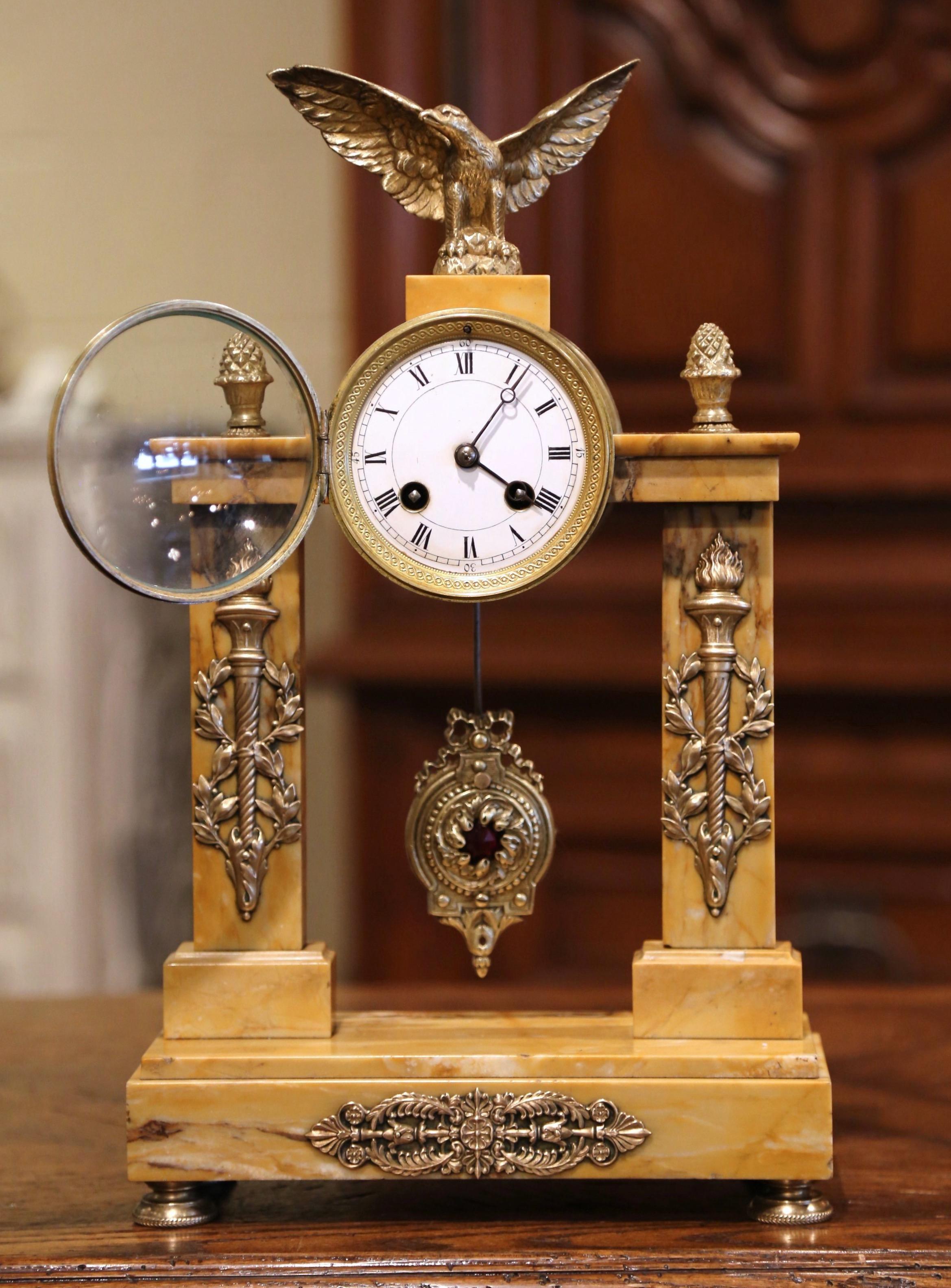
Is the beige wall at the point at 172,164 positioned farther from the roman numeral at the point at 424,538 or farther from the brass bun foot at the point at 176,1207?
the brass bun foot at the point at 176,1207

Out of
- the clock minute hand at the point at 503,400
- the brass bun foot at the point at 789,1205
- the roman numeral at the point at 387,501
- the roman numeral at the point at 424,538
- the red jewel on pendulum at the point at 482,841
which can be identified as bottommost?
the brass bun foot at the point at 789,1205

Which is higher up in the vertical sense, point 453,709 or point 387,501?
point 387,501

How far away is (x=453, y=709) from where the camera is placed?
3.10ft

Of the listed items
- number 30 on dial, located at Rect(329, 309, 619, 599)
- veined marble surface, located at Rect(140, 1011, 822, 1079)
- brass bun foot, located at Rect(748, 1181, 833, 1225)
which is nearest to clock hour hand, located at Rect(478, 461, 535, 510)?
number 30 on dial, located at Rect(329, 309, 619, 599)

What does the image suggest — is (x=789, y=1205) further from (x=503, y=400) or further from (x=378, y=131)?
(x=378, y=131)

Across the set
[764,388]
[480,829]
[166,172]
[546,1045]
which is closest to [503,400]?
[480,829]

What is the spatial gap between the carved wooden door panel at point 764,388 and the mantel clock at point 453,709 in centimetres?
95

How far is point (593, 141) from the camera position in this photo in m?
Result: 0.97

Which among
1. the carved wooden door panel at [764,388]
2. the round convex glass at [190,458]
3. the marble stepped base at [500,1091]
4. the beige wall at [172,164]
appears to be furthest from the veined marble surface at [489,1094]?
the beige wall at [172,164]

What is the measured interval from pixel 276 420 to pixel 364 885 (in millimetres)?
1172

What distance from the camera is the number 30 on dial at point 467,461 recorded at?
926 mm

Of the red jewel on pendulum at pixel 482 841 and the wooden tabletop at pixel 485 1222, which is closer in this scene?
the wooden tabletop at pixel 485 1222

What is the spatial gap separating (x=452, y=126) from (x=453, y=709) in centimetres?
34

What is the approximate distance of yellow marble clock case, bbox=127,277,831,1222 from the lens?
913mm
